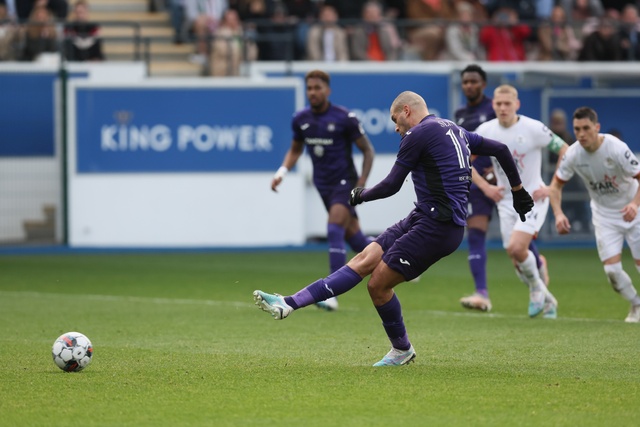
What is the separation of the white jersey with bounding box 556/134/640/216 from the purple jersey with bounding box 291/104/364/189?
2.74 metres

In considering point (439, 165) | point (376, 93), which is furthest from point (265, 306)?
point (376, 93)

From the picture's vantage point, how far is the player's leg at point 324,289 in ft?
28.9

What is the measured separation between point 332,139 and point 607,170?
341 centimetres

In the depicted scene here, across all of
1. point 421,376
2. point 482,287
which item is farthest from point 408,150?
point 482,287

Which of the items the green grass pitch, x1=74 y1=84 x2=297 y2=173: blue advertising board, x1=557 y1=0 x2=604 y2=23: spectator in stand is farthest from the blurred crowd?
the green grass pitch

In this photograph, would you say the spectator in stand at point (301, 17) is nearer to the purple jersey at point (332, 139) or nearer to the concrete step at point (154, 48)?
the concrete step at point (154, 48)

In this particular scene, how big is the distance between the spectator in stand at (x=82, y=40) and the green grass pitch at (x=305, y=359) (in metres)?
7.49

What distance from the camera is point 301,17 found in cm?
2569

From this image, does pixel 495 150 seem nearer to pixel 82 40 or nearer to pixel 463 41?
pixel 82 40

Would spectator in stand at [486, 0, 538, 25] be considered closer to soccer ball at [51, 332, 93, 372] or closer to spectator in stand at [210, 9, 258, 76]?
spectator in stand at [210, 9, 258, 76]

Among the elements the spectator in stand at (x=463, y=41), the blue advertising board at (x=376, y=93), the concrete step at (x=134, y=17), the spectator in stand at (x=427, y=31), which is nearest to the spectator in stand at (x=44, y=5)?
the concrete step at (x=134, y=17)

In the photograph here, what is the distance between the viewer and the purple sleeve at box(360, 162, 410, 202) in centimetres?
877

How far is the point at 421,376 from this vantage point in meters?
8.66

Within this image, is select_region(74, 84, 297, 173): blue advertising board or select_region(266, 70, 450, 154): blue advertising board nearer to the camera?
select_region(74, 84, 297, 173): blue advertising board
